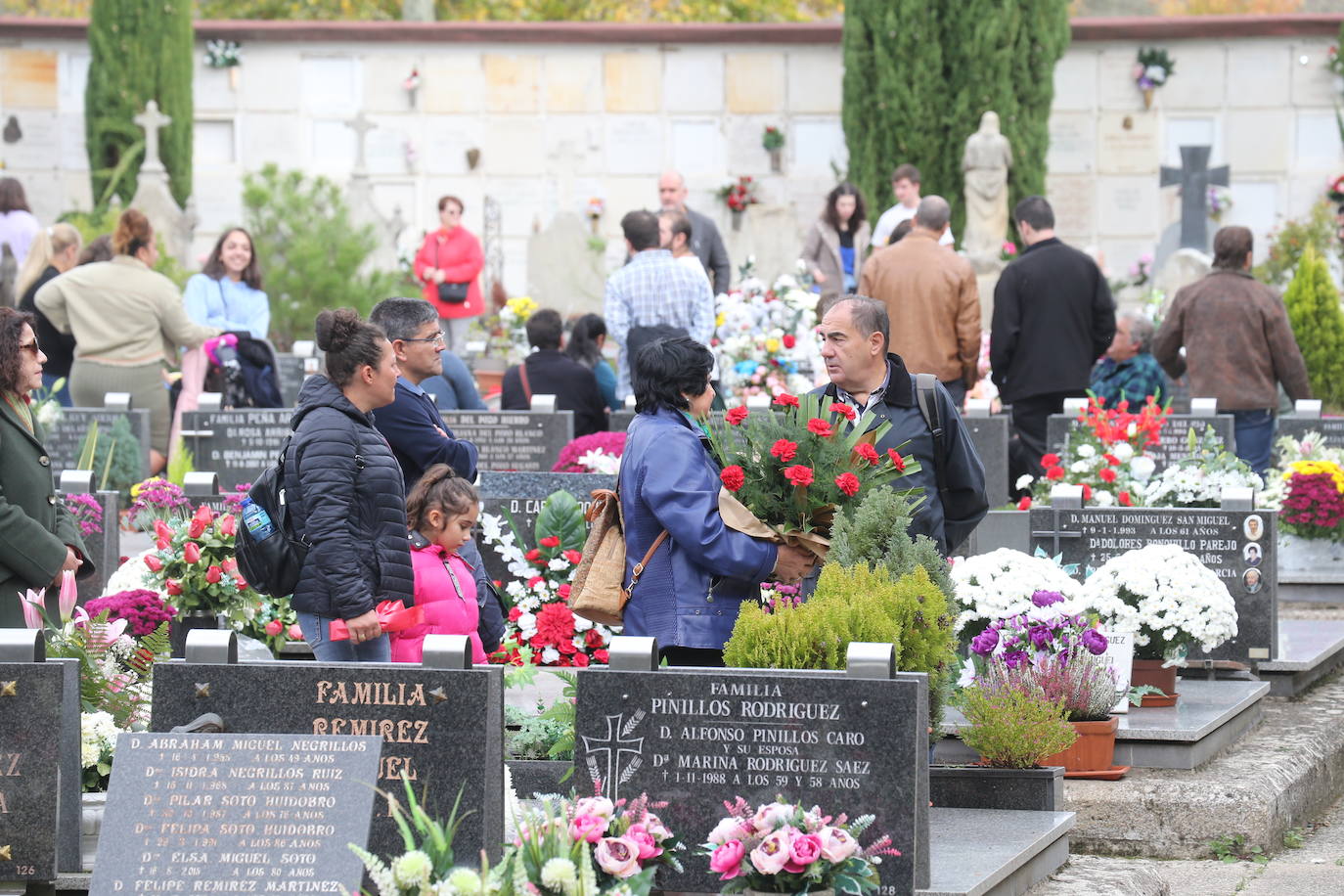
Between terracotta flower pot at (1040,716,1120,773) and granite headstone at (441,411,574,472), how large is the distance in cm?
519

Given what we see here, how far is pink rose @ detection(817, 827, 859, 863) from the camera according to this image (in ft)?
15.6

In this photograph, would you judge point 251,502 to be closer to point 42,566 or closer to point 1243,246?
point 42,566

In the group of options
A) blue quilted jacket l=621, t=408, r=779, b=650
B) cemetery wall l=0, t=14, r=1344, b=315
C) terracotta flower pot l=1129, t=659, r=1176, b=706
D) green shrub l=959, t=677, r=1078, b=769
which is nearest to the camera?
blue quilted jacket l=621, t=408, r=779, b=650

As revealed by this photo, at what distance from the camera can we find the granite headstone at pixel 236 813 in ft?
15.3

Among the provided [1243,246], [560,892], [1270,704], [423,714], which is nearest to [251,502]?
[423,714]

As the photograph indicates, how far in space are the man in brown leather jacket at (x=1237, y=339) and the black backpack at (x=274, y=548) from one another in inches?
290

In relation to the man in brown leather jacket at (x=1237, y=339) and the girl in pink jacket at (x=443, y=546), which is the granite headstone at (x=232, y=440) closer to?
the girl in pink jacket at (x=443, y=546)

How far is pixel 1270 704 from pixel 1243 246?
4.18 metres

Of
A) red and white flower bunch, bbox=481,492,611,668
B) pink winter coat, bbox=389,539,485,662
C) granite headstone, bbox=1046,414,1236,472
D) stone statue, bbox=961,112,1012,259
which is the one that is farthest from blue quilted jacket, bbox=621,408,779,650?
stone statue, bbox=961,112,1012,259

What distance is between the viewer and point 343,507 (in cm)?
612

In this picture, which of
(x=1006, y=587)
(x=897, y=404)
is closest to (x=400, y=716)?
(x=897, y=404)

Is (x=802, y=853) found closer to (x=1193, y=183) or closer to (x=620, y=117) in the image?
(x=1193, y=183)

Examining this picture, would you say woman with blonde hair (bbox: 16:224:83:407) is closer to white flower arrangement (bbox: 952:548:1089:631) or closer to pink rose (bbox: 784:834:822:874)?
white flower arrangement (bbox: 952:548:1089:631)

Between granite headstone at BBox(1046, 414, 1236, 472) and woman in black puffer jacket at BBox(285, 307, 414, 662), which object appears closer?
woman in black puffer jacket at BBox(285, 307, 414, 662)
